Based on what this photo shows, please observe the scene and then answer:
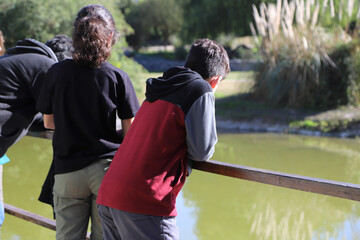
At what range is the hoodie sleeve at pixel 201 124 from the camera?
4.56ft

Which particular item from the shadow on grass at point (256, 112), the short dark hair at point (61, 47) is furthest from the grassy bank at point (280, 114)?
the short dark hair at point (61, 47)

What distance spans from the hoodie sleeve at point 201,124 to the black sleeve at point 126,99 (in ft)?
1.08

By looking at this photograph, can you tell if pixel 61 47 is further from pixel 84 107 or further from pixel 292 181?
pixel 292 181

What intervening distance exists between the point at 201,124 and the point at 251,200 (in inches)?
111

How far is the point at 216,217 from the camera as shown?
3.72 metres

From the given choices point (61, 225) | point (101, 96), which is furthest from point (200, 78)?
point (61, 225)

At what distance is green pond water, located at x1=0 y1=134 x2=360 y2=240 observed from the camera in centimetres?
348

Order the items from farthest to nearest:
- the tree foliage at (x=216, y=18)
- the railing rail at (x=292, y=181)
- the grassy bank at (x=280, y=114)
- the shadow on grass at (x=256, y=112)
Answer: the tree foliage at (x=216, y=18)
the shadow on grass at (x=256, y=112)
the grassy bank at (x=280, y=114)
the railing rail at (x=292, y=181)

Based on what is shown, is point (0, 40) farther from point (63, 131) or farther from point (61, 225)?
point (61, 225)

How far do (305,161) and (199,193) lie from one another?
1.56 m

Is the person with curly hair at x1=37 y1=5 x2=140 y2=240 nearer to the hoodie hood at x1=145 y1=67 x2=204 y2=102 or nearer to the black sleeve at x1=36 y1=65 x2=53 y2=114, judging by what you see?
the black sleeve at x1=36 y1=65 x2=53 y2=114

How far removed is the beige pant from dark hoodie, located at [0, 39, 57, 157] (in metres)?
0.39

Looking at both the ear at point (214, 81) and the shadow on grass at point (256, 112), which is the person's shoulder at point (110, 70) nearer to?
the ear at point (214, 81)

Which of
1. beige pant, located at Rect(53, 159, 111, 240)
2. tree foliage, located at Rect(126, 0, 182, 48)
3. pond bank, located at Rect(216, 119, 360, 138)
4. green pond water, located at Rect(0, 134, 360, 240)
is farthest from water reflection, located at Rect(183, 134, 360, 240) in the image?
tree foliage, located at Rect(126, 0, 182, 48)
